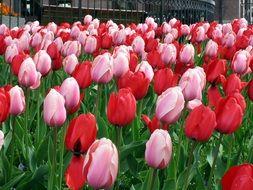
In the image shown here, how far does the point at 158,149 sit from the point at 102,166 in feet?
0.68

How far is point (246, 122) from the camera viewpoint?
2871 millimetres

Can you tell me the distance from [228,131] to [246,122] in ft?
4.10

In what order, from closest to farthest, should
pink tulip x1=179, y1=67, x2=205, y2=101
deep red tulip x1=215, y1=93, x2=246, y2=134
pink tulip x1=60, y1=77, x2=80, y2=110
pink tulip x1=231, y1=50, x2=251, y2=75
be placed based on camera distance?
deep red tulip x1=215, y1=93, x2=246, y2=134
pink tulip x1=60, y1=77, x2=80, y2=110
pink tulip x1=179, y1=67, x2=205, y2=101
pink tulip x1=231, y1=50, x2=251, y2=75

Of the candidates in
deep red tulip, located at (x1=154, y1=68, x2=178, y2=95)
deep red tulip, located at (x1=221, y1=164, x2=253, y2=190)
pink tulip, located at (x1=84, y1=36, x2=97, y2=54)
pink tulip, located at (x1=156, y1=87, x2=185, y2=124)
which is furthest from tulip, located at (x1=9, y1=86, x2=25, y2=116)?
pink tulip, located at (x1=84, y1=36, x2=97, y2=54)

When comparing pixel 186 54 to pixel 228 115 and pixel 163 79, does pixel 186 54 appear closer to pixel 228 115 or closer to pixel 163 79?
pixel 163 79

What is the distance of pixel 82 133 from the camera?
151 centimetres

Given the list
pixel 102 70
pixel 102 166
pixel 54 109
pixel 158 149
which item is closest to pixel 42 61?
pixel 102 70

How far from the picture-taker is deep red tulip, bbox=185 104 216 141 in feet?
5.21

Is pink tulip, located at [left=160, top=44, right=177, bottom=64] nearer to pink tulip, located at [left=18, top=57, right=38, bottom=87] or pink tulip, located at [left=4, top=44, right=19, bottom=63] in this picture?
pink tulip, located at [left=4, top=44, right=19, bottom=63]

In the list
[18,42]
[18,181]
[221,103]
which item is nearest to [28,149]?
[18,181]

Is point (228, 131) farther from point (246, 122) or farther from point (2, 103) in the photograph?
point (246, 122)

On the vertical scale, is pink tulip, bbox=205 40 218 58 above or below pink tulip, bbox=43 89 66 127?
above

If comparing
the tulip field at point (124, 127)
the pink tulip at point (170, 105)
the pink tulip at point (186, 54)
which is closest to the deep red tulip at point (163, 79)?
the tulip field at point (124, 127)

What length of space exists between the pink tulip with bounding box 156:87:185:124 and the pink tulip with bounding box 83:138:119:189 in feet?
1.41
